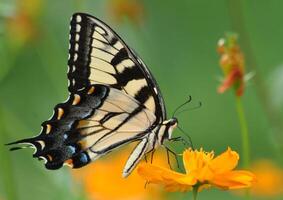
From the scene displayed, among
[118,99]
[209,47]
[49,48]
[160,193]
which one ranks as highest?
[209,47]

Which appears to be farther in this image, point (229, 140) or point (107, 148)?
point (229, 140)

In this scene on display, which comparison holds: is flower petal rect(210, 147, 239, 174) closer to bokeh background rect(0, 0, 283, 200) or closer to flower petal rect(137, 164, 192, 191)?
flower petal rect(137, 164, 192, 191)

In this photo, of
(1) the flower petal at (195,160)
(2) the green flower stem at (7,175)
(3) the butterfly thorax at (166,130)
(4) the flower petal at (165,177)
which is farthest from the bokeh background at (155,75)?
(4) the flower petal at (165,177)

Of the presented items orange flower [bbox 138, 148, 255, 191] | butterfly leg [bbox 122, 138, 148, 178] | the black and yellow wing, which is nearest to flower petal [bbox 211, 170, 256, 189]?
orange flower [bbox 138, 148, 255, 191]

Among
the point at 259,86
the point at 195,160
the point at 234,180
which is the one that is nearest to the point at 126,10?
the point at 259,86

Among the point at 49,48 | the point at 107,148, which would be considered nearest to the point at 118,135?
the point at 107,148

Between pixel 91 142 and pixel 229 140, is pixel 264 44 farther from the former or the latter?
pixel 91 142
